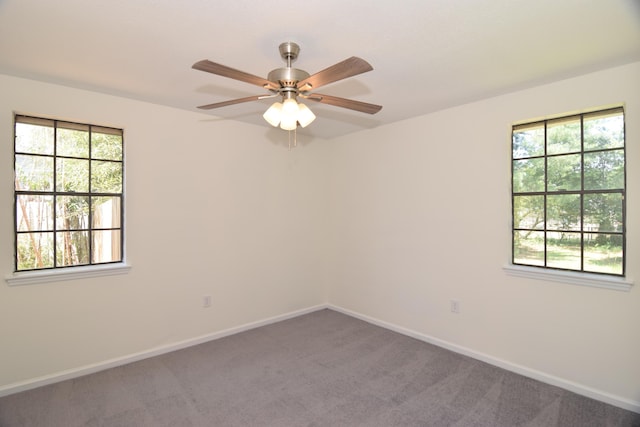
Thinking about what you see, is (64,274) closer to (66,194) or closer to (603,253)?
(66,194)

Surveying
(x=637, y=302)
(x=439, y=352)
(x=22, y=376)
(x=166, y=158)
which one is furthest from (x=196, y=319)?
(x=637, y=302)

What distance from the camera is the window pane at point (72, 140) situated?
2781mm

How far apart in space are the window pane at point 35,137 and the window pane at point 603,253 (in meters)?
4.61

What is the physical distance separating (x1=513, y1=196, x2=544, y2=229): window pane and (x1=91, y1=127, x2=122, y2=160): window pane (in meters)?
3.81

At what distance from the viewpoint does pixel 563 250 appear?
2.68 meters

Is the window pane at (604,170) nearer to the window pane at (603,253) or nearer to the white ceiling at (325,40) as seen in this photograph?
the window pane at (603,253)

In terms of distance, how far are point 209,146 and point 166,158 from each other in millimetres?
484

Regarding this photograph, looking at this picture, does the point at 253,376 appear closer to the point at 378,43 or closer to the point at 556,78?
the point at 378,43

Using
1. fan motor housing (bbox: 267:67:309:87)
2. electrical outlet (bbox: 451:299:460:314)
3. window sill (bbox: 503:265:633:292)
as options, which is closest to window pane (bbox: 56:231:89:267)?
fan motor housing (bbox: 267:67:309:87)

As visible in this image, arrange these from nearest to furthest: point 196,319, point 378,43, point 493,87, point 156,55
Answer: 1. point 378,43
2. point 156,55
3. point 493,87
4. point 196,319

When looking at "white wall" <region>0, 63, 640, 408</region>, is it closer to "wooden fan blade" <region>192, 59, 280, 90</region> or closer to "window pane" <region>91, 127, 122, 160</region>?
"window pane" <region>91, 127, 122, 160</region>

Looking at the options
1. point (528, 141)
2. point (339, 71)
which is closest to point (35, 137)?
point (339, 71)

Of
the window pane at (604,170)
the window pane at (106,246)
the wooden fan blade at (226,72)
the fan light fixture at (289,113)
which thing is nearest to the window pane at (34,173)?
the window pane at (106,246)

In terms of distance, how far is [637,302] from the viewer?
2.26m
